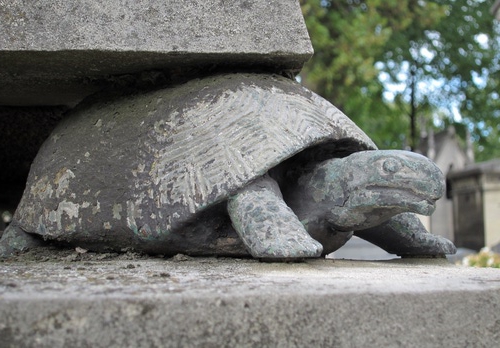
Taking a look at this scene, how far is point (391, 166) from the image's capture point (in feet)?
7.58

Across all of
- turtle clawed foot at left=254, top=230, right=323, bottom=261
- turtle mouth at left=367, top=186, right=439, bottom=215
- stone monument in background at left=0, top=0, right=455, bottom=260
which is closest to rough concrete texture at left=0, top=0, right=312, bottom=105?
stone monument in background at left=0, top=0, right=455, bottom=260

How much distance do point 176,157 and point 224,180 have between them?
0.24m

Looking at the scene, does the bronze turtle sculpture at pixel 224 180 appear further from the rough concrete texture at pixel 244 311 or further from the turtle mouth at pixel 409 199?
the rough concrete texture at pixel 244 311

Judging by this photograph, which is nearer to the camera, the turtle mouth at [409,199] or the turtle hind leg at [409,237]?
the turtle mouth at [409,199]

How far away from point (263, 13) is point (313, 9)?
7599 mm

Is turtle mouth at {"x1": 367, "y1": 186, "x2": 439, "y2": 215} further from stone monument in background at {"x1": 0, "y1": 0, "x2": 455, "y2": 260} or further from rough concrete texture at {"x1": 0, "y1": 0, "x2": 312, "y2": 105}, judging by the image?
rough concrete texture at {"x1": 0, "y1": 0, "x2": 312, "y2": 105}

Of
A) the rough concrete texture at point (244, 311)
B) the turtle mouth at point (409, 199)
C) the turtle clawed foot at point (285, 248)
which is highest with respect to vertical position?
the turtle mouth at point (409, 199)

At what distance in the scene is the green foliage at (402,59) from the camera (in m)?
9.84

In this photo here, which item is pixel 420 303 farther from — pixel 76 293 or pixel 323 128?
pixel 323 128

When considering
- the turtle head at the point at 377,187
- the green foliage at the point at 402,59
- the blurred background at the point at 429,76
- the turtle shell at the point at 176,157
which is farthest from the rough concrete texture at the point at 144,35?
the green foliage at the point at 402,59

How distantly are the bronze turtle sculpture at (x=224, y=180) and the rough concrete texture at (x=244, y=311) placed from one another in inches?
19.2

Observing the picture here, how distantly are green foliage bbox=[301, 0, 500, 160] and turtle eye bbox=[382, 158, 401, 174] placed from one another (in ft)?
24.1

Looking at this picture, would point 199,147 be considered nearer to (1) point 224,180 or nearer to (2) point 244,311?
(1) point 224,180

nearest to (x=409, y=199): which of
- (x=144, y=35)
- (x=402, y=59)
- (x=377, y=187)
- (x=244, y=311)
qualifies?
(x=377, y=187)
